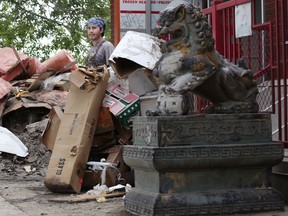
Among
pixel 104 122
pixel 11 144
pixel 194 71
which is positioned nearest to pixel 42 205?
pixel 104 122

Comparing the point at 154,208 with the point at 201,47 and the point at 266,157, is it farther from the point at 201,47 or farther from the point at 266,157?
the point at 201,47

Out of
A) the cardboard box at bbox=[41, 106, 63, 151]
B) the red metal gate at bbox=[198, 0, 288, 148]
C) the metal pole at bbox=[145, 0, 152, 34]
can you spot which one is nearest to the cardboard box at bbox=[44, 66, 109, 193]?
the cardboard box at bbox=[41, 106, 63, 151]

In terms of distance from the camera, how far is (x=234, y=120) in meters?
4.52

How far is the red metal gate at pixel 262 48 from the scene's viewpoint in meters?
5.37

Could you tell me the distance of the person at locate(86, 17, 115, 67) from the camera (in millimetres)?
8438

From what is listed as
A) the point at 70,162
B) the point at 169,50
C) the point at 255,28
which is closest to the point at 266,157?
the point at 169,50

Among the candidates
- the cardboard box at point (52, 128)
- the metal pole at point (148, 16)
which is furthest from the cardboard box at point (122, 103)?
the metal pole at point (148, 16)

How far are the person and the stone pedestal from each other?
3855 mm

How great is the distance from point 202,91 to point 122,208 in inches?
42.7

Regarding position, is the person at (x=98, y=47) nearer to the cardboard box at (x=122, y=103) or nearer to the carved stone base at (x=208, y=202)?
the cardboard box at (x=122, y=103)

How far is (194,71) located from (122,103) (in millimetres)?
2407

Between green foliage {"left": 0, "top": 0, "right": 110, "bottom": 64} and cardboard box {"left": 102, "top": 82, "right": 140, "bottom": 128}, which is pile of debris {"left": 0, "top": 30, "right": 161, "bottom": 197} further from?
green foliage {"left": 0, "top": 0, "right": 110, "bottom": 64}

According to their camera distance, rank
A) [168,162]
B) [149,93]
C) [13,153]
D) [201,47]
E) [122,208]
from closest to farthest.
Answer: [168,162] < [201,47] < [122,208] < [149,93] < [13,153]

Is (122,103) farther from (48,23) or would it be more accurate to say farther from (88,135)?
(48,23)
